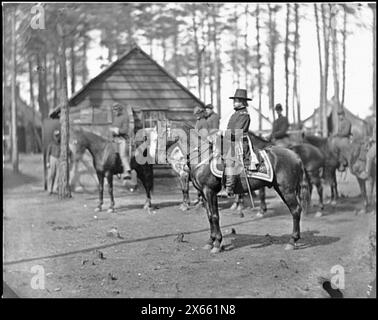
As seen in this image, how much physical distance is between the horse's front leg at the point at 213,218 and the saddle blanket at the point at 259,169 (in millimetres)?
320

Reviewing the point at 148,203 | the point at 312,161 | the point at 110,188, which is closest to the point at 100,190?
the point at 110,188

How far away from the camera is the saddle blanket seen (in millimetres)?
6137

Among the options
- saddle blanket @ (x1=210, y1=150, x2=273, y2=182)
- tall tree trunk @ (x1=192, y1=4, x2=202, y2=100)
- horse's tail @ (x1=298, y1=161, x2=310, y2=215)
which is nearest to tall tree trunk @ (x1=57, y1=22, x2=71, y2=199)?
tall tree trunk @ (x1=192, y1=4, x2=202, y2=100)

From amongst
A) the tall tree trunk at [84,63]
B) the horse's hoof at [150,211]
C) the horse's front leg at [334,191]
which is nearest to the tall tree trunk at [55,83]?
the tall tree trunk at [84,63]

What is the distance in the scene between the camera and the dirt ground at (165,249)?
5.11m

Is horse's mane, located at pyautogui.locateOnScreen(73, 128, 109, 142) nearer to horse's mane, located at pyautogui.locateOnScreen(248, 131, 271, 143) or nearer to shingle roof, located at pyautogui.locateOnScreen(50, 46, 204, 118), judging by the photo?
shingle roof, located at pyautogui.locateOnScreen(50, 46, 204, 118)

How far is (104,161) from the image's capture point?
8.14m

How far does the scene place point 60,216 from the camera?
22.4ft

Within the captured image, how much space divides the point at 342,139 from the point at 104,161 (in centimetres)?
476

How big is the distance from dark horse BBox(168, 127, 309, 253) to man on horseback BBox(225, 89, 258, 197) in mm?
187

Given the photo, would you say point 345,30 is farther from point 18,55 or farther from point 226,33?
point 18,55

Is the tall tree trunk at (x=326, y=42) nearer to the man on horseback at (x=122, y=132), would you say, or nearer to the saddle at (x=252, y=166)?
the saddle at (x=252, y=166)
